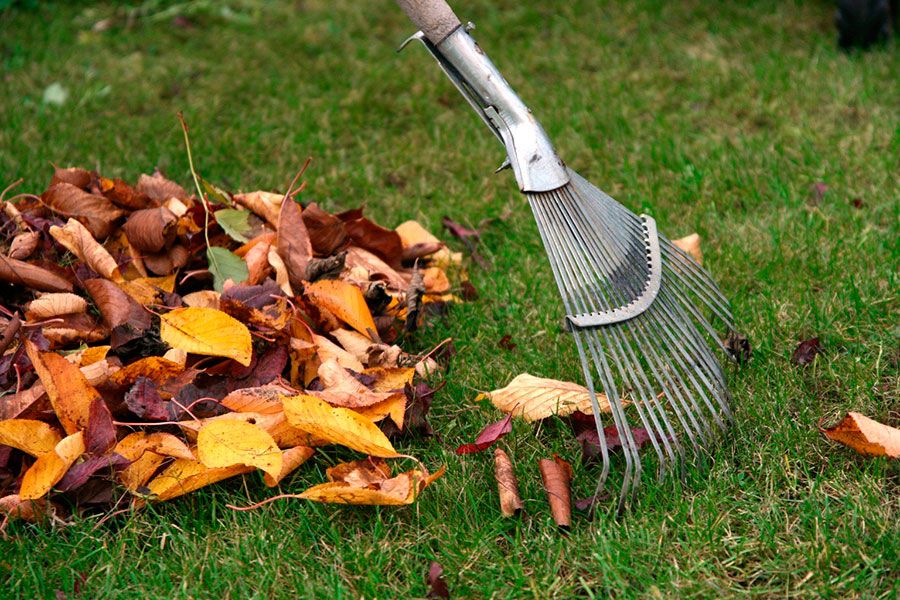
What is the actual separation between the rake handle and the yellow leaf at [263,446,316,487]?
875 millimetres

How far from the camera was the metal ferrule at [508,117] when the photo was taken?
6.49 ft

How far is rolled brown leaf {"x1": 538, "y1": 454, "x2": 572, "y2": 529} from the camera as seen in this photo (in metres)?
1.78

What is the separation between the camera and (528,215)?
3084 millimetres

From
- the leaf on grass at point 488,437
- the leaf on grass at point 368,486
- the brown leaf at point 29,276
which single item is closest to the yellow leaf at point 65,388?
the brown leaf at point 29,276

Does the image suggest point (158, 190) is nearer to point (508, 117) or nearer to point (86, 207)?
point (86, 207)

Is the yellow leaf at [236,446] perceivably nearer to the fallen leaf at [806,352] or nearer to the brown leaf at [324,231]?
the brown leaf at [324,231]

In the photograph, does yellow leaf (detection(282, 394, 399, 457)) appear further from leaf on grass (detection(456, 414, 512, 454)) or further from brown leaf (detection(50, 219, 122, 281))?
brown leaf (detection(50, 219, 122, 281))

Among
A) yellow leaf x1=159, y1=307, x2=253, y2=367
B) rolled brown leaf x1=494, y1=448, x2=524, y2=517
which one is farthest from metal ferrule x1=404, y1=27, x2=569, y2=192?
yellow leaf x1=159, y1=307, x2=253, y2=367

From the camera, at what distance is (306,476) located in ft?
6.40

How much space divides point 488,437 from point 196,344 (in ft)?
2.05

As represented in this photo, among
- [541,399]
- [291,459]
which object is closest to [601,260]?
[541,399]

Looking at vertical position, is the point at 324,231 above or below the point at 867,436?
above

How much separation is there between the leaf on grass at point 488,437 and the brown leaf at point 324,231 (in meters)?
0.78

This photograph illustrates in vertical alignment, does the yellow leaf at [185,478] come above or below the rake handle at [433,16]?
below
